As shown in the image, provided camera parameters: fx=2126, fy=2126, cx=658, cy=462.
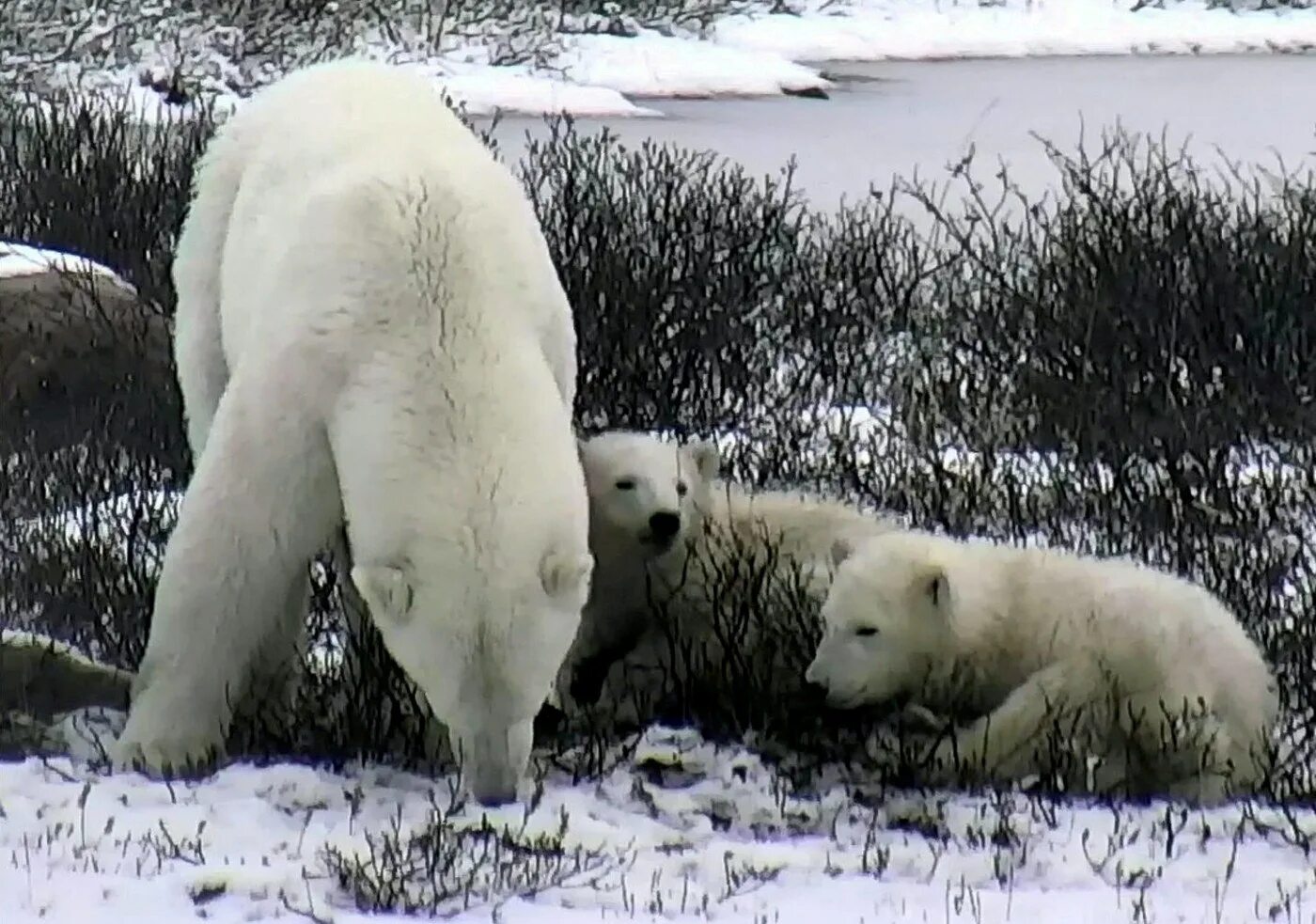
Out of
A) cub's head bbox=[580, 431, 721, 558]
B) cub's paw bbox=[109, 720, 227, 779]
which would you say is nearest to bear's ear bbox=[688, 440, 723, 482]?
cub's head bbox=[580, 431, 721, 558]

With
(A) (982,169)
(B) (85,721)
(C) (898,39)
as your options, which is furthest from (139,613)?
(C) (898,39)

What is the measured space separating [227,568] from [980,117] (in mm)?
11603

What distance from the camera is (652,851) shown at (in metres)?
3.24

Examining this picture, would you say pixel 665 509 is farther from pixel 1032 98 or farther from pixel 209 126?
pixel 1032 98

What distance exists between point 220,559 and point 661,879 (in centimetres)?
101

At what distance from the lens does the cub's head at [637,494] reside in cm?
435

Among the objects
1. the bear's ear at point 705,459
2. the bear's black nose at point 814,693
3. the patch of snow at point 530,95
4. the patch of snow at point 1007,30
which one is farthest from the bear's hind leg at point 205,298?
the patch of snow at point 1007,30

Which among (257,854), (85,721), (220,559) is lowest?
(85,721)

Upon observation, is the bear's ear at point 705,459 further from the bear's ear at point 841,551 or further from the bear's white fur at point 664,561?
the bear's ear at point 841,551

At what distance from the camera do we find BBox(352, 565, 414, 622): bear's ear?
316 centimetres

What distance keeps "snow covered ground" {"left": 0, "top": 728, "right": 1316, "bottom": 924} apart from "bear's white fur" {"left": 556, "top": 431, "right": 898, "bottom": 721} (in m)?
0.54

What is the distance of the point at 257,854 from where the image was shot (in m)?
3.06

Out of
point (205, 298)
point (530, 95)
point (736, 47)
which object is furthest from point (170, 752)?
point (736, 47)

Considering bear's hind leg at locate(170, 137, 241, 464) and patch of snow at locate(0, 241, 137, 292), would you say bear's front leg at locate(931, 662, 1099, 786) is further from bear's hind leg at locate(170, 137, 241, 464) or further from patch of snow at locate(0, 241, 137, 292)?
patch of snow at locate(0, 241, 137, 292)
